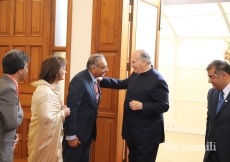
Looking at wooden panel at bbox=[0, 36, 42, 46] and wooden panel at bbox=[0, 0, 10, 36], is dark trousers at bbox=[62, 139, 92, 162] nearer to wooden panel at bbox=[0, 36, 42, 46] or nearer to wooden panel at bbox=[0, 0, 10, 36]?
wooden panel at bbox=[0, 36, 42, 46]

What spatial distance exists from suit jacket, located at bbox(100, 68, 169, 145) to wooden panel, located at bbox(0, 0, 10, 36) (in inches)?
85.6

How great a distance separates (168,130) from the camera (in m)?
7.59

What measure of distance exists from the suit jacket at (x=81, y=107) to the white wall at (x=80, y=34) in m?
0.85

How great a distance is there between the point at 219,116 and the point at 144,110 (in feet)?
2.31

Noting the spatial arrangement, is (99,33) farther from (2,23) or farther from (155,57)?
(2,23)

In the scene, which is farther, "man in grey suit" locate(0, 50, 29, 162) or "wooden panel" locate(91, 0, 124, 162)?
"wooden panel" locate(91, 0, 124, 162)

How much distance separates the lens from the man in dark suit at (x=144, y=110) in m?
2.89

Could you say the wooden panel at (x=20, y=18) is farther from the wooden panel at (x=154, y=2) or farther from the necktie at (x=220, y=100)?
the necktie at (x=220, y=100)

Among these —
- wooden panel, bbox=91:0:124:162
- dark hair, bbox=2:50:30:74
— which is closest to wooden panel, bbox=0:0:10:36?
wooden panel, bbox=91:0:124:162

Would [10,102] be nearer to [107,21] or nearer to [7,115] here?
[7,115]

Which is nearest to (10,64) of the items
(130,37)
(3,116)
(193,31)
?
(3,116)

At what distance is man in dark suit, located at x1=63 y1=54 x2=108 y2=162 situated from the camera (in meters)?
2.72

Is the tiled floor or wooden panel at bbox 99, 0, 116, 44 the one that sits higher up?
wooden panel at bbox 99, 0, 116, 44

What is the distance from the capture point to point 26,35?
4059mm
